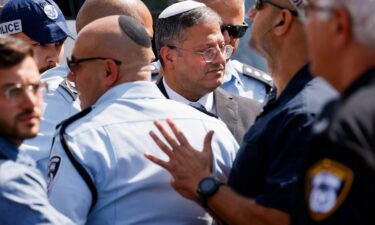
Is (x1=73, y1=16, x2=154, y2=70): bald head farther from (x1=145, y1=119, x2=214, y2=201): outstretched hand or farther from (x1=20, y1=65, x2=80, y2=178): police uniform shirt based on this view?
(x1=20, y1=65, x2=80, y2=178): police uniform shirt

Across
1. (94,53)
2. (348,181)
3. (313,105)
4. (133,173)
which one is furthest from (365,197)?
(94,53)

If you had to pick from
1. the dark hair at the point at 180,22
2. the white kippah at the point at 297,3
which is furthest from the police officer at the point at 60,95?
the white kippah at the point at 297,3

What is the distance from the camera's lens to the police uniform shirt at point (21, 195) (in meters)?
2.80

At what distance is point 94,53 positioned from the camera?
3500 millimetres

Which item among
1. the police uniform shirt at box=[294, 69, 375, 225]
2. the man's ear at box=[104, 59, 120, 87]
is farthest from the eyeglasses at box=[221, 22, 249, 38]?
the police uniform shirt at box=[294, 69, 375, 225]

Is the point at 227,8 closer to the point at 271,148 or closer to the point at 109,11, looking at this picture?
the point at 109,11

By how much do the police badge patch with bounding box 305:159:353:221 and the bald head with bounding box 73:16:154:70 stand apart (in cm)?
149

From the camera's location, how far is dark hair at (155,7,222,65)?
4703mm

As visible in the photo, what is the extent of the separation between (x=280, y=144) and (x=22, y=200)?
0.87 m

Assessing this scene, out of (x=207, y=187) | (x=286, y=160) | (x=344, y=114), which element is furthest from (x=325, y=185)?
(x=207, y=187)

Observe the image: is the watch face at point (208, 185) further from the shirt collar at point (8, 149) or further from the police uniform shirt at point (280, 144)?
the shirt collar at point (8, 149)

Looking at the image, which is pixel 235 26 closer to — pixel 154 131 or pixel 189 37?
pixel 189 37

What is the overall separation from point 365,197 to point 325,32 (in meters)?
0.44

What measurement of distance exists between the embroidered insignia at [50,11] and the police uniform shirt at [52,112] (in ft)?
2.33
